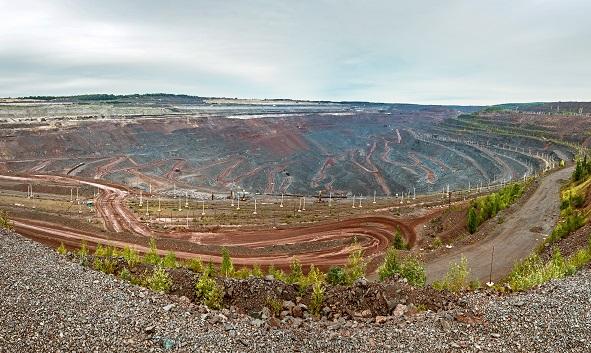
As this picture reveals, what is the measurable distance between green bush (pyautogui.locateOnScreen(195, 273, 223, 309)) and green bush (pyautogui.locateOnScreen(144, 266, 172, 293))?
1.04 metres

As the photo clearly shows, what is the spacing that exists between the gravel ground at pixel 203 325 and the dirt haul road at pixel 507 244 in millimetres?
15939

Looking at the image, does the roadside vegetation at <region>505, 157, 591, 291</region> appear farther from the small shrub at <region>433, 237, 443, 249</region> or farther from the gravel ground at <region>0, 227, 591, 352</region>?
the small shrub at <region>433, 237, 443, 249</region>

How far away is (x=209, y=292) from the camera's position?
1597 cm

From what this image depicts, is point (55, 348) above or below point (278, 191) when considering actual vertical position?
above

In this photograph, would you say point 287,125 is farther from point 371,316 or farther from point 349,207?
point 371,316

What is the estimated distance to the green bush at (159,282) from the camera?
16141 millimetres

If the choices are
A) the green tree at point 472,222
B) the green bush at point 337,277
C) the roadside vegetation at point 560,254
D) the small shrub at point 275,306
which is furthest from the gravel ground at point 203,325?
the green tree at point 472,222

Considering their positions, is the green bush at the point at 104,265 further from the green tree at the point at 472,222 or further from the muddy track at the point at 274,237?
the green tree at the point at 472,222

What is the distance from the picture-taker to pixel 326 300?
16.9 m

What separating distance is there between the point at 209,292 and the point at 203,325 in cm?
312

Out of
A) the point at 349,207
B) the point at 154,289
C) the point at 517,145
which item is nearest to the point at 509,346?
the point at 154,289

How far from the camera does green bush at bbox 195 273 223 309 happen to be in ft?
52.0

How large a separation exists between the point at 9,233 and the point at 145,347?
9312 mm

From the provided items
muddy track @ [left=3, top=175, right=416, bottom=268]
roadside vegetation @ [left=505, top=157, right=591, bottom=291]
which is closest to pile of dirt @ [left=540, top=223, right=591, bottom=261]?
roadside vegetation @ [left=505, top=157, right=591, bottom=291]
